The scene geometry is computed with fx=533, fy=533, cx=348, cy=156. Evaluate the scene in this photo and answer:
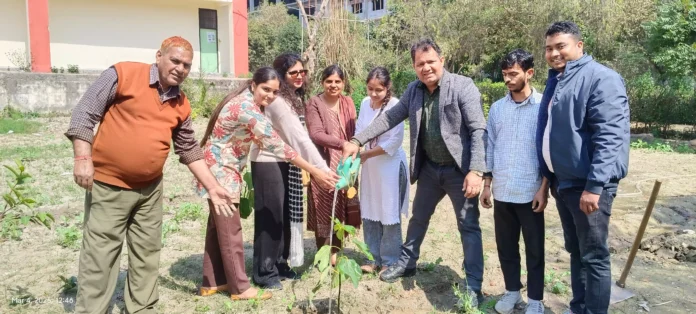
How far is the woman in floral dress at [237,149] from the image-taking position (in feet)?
10.7

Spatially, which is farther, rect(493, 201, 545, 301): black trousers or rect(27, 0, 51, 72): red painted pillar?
rect(27, 0, 51, 72): red painted pillar

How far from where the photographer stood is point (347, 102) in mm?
4121

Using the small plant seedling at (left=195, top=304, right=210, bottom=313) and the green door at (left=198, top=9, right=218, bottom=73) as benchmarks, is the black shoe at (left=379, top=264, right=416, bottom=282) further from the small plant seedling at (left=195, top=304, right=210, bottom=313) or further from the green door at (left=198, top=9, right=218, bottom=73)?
the green door at (left=198, top=9, right=218, bottom=73)

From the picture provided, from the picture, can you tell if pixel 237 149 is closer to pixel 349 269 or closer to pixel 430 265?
pixel 349 269

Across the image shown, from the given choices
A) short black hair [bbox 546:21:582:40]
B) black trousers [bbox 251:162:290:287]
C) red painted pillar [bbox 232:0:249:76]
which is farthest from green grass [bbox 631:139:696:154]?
red painted pillar [bbox 232:0:249:76]

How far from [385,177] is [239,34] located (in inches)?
630

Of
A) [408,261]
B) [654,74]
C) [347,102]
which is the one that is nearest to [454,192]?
[408,261]

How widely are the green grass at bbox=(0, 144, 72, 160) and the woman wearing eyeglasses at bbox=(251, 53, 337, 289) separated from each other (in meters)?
6.06

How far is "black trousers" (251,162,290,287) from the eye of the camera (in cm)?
359

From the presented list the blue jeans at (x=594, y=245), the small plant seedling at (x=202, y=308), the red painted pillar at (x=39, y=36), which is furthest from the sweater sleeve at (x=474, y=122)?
the red painted pillar at (x=39, y=36)

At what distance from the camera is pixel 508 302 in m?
3.31

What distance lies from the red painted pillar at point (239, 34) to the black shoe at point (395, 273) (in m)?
16.0

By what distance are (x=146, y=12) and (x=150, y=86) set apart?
1626 cm

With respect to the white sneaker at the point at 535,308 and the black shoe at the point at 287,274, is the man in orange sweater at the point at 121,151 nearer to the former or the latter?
the black shoe at the point at 287,274
